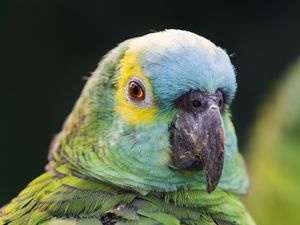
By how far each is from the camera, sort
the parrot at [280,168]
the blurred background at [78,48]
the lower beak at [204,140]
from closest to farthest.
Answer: the lower beak at [204,140] < the parrot at [280,168] < the blurred background at [78,48]

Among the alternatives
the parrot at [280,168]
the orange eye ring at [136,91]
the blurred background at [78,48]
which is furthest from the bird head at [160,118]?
the blurred background at [78,48]

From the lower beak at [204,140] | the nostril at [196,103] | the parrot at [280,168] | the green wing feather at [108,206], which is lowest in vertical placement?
the parrot at [280,168]

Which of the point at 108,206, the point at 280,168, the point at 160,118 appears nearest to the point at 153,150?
the point at 160,118

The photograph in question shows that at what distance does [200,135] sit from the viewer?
162cm

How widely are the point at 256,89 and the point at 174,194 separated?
309 cm

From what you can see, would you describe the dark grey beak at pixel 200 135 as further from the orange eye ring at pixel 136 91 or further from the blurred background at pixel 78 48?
the blurred background at pixel 78 48

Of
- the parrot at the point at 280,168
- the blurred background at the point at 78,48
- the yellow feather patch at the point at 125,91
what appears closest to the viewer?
the yellow feather patch at the point at 125,91

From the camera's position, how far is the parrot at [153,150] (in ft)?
5.40

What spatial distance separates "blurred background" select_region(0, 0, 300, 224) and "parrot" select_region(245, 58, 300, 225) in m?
1.38

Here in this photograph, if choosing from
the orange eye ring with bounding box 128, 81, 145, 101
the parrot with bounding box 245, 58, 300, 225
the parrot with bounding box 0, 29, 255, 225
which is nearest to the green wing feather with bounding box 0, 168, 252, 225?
the parrot with bounding box 0, 29, 255, 225

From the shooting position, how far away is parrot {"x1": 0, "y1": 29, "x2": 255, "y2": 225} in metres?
1.64

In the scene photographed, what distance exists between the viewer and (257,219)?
288 cm

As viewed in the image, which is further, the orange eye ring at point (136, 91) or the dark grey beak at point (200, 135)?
the orange eye ring at point (136, 91)

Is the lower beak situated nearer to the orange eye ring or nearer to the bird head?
the bird head
